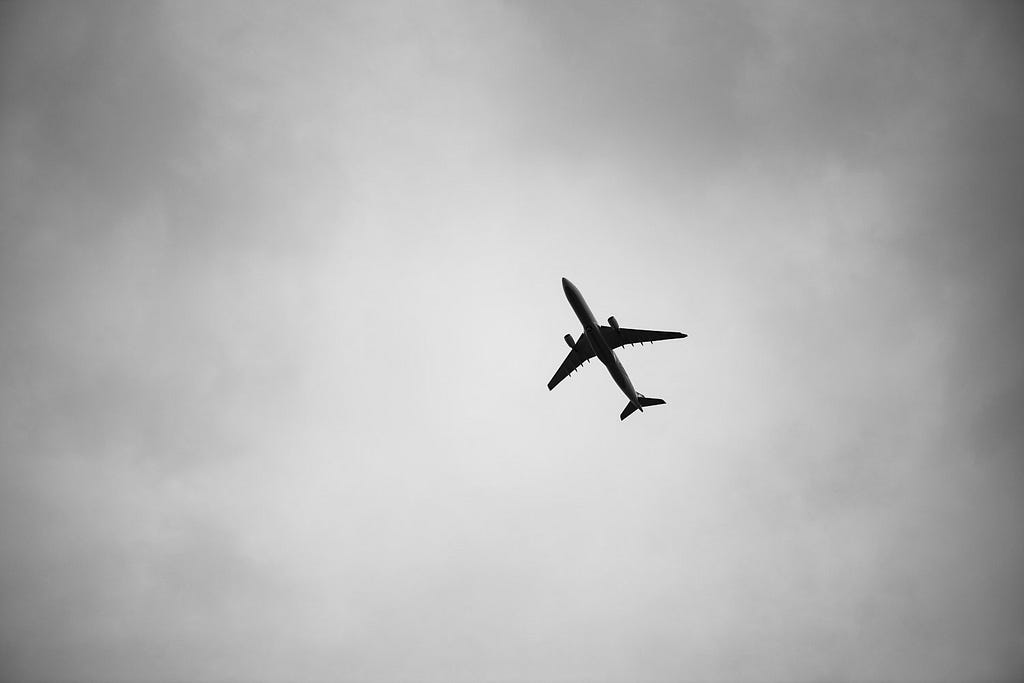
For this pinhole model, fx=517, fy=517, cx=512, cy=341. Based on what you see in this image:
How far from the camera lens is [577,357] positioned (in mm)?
74188

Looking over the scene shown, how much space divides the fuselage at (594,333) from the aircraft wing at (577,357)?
7.80 feet

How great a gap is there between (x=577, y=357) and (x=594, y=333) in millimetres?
9868

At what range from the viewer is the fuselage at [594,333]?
62.1m

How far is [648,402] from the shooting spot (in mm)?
77812

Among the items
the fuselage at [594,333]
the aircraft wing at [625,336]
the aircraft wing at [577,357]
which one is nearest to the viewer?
the fuselage at [594,333]

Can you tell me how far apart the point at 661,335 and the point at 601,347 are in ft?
26.7

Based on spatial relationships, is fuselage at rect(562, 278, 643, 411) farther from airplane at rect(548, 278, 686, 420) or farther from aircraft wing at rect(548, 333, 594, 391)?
aircraft wing at rect(548, 333, 594, 391)

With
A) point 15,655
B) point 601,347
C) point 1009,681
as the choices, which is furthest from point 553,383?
point 1009,681

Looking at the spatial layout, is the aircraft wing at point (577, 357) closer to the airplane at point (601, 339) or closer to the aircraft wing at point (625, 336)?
the airplane at point (601, 339)

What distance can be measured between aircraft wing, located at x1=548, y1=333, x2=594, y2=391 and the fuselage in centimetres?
238

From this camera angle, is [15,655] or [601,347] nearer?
[601,347]

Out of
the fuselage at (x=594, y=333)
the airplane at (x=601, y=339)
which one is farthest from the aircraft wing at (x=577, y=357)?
the fuselage at (x=594, y=333)

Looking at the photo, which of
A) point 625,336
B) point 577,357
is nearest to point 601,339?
point 625,336

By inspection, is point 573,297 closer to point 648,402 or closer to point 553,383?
point 553,383
